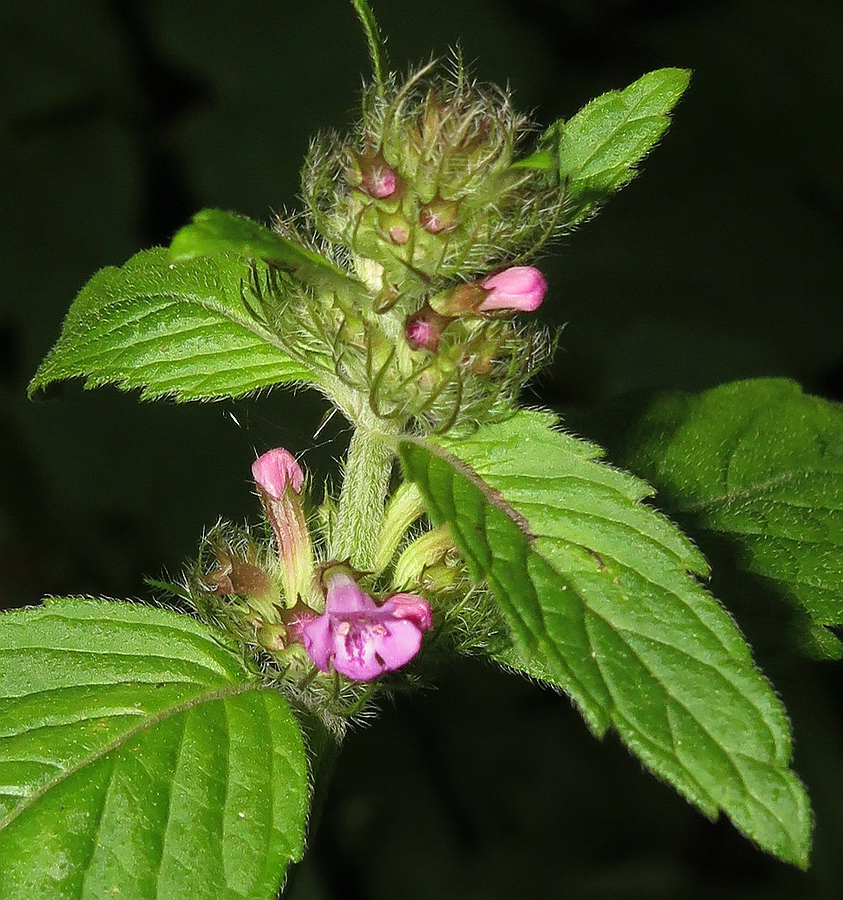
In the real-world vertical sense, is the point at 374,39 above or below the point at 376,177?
above

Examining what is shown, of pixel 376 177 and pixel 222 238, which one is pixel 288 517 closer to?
pixel 376 177

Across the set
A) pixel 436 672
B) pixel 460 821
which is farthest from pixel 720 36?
pixel 436 672

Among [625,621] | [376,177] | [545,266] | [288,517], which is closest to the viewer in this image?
[625,621]

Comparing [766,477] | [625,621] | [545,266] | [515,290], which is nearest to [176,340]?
[515,290]

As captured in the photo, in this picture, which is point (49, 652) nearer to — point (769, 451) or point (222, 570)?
point (222, 570)

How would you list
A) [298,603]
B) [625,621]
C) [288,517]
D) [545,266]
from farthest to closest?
[545,266]
[288,517]
[298,603]
[625,621]

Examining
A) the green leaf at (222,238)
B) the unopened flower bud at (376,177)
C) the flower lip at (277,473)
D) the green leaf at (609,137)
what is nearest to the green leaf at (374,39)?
the unopened flower bud at (376,177)
